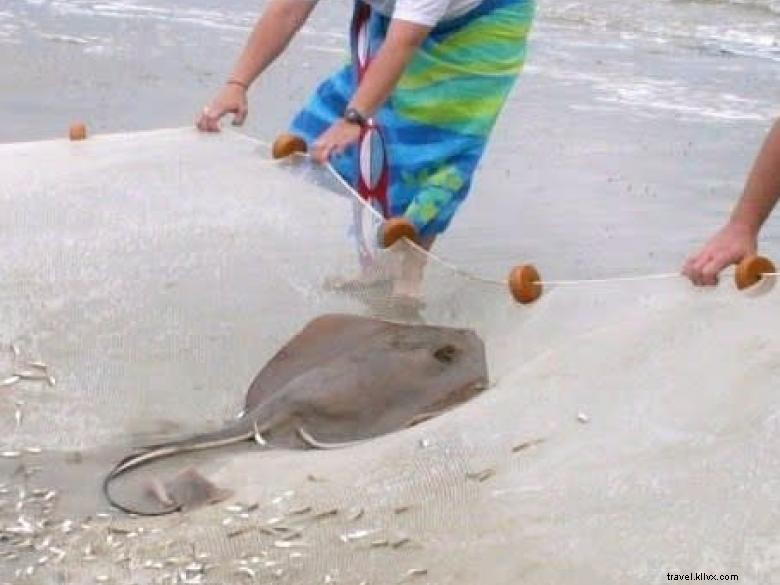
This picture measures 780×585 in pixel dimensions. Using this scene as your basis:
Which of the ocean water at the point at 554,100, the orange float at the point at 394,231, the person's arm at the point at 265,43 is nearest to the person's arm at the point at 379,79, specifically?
the orange float at the point at 394,231

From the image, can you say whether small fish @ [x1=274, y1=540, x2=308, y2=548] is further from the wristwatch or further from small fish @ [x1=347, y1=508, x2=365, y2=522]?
the wristwatch

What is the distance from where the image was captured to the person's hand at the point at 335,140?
4.57 metres

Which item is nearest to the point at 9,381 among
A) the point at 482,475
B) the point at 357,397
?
the point at 357,397

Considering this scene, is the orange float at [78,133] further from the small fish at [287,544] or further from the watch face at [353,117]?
the small fish at [287,544]

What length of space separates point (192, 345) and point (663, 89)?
691cm

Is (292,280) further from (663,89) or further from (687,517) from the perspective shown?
(663,89)

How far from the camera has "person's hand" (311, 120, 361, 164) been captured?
457 centimetres

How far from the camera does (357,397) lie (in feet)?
12.6

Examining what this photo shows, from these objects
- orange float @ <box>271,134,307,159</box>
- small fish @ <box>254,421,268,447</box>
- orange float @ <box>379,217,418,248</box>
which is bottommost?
small fish @ <box>254,421,268,447</box>

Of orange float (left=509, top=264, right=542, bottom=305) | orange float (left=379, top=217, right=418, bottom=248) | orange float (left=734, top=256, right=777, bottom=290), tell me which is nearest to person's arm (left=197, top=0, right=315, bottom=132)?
orange float (left=379, top=217, right=418, bottom=248)

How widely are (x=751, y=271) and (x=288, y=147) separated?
65.6 inches

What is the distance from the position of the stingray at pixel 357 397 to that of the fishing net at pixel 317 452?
79 mm

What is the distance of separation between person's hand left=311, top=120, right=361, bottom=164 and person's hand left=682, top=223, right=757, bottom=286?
50.9 inches

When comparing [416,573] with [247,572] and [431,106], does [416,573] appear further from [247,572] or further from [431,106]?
[431,106]
